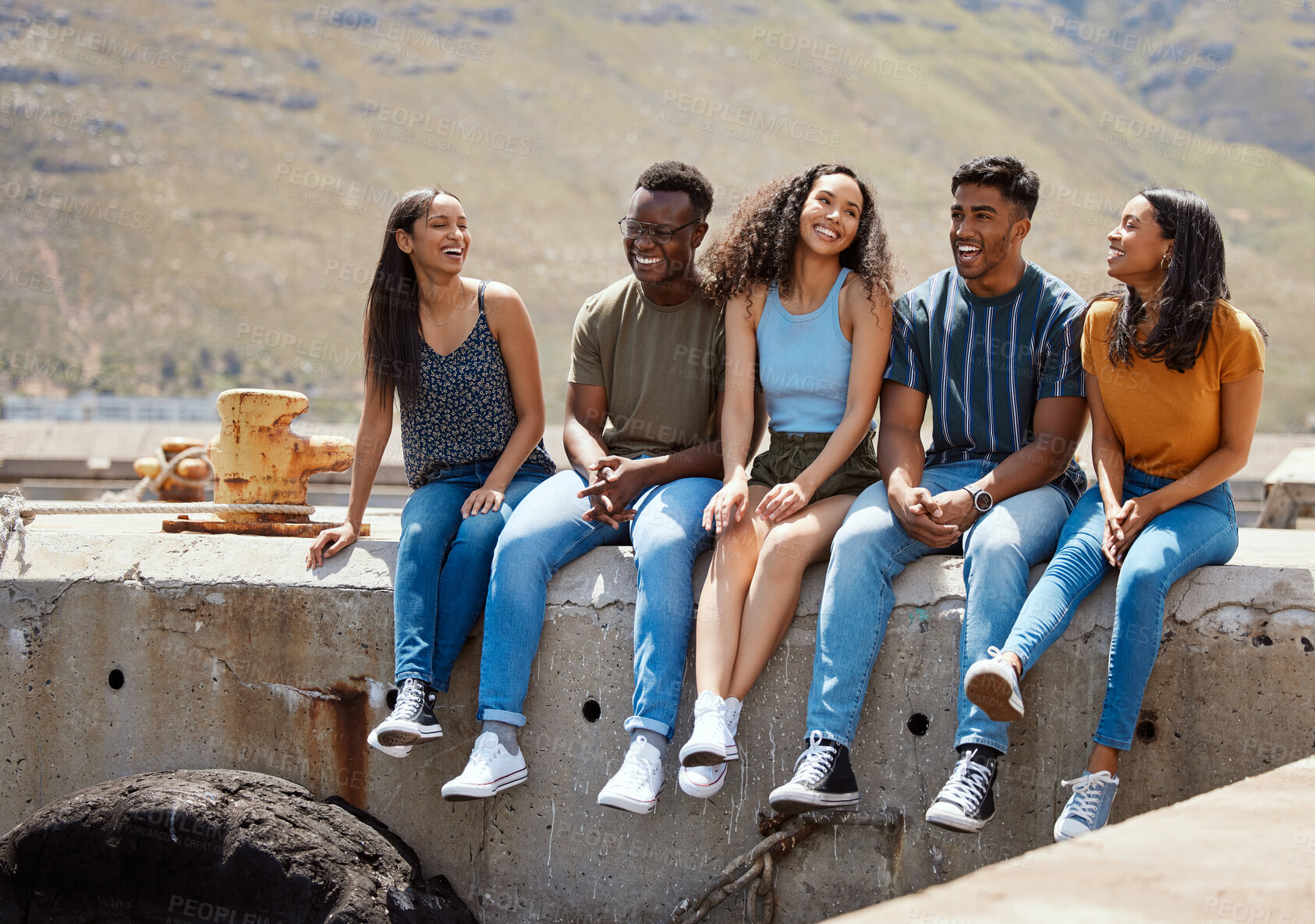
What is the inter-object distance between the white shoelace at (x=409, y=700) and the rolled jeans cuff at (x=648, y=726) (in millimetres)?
560

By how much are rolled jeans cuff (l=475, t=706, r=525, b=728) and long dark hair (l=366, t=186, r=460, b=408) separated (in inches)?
41.3

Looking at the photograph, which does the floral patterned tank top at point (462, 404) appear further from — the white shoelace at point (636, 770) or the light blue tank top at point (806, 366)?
the white shoelace at point (636, 770)

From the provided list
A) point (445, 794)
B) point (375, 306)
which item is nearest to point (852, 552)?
point (445, 794)

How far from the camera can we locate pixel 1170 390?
10.4 ft

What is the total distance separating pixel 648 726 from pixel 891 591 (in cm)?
71

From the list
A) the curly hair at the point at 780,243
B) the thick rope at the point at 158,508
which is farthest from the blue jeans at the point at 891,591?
the thick rope at the point at 158,508

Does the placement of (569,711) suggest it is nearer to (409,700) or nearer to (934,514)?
(409,700)

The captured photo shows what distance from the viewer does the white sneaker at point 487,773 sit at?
3.01m

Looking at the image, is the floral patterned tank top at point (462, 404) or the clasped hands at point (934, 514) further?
the floral patterned tank top at point (462, 404)
